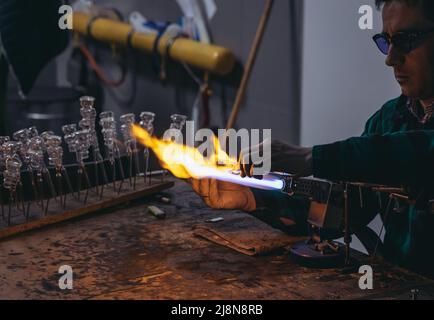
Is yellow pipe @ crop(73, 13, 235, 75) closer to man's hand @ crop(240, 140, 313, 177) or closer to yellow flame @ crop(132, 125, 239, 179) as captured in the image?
yellow flame @ crop(132, 125, 239, 179)

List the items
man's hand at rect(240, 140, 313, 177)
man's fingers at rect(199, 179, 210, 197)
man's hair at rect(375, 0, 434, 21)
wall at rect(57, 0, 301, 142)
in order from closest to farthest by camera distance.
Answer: man's hand at rect(240, 140, 313, 177)
man's hair at rect(375, 0, 434, 21)
man's fingers at rect(199, 179, 210, 197)
wall at rect(57, 0, 301, 142)

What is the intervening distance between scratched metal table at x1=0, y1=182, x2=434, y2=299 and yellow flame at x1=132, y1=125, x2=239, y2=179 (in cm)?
23

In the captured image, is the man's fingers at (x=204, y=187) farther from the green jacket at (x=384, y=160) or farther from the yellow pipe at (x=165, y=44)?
the yellow pipe at (x=165, y=44)

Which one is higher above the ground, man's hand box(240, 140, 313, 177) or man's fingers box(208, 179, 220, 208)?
man's hand box(240, 140, 313, 177)

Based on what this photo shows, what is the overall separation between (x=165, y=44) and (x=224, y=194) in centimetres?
311

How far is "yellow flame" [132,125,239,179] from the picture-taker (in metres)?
2.65

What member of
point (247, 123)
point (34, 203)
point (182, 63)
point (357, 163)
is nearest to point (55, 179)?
point (34, 203)

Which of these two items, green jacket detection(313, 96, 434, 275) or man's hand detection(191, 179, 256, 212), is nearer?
green jacket detection(313, 96, 434, 275)

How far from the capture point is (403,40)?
2.57 meters

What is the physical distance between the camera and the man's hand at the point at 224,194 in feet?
9.20

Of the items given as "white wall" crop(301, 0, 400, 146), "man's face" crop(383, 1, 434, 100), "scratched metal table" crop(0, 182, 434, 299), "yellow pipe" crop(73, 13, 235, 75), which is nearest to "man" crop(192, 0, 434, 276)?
"man's face" crop(383, 1, 434, 100)

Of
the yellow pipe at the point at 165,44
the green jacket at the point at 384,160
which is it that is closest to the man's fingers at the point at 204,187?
the green jacket at the point at 384,160
